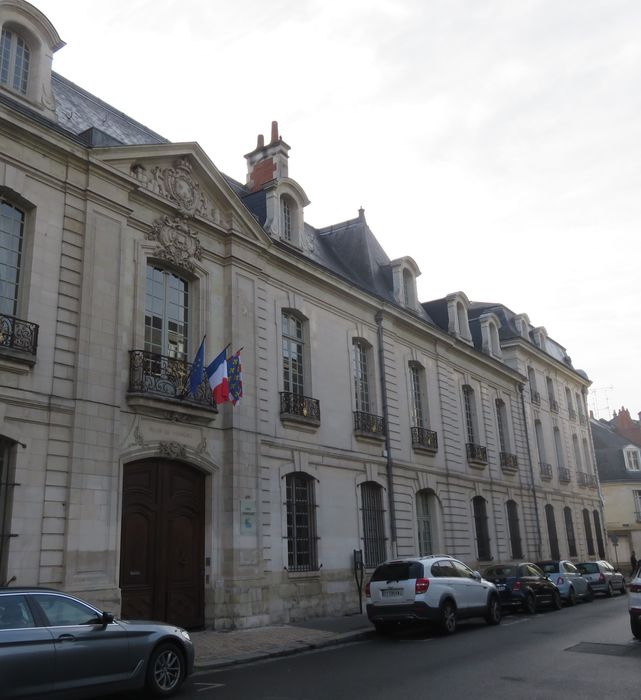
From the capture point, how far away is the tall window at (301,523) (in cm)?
1567

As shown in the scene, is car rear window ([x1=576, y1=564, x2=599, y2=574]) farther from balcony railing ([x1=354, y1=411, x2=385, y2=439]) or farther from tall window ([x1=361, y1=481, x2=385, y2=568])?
balcony railing ([x1=354, y1=411, x2=385, y2=439])

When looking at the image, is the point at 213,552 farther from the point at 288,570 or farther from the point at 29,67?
the point at 29,67

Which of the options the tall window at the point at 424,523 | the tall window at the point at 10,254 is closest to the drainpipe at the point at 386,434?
the tall window at the point at 424,523

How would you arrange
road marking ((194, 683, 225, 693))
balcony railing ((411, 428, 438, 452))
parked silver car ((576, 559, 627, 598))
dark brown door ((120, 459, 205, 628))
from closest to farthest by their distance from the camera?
road marking ((194, 683, 225, 693)), dark brown door ((120, 459, 205, 628)), balcony railing ((411, 428, 438, 452)), parked silver car ((576, 559, 627, 598))

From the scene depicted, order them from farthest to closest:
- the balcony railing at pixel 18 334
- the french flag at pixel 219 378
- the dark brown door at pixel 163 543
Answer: the french flag at pixel 219 378 < the dark brown door at pixel 163 543 < the balcony railing at pixel 18 334

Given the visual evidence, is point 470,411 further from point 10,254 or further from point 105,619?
point 105,619

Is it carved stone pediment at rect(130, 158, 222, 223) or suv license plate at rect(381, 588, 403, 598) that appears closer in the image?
suv license plate at rect(381, 588, 403, 598)

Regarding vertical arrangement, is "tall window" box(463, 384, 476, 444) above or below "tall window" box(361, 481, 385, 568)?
above

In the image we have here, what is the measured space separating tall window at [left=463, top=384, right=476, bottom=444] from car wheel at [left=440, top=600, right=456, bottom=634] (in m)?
13.0

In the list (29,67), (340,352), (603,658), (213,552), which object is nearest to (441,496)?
(340,352)

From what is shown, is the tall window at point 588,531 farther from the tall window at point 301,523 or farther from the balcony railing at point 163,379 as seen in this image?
the balcony railing at point 163,379

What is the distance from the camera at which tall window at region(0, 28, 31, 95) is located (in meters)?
12.2

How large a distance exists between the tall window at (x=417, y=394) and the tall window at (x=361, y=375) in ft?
8.04

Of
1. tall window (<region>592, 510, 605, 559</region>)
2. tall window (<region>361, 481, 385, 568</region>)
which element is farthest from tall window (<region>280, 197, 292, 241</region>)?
tall window (<region>592, 510, 605, 559</region>)
